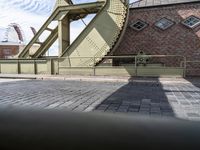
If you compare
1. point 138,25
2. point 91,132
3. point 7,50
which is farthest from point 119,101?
point 7,50

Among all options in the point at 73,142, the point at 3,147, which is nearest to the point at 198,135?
the point at 73,142

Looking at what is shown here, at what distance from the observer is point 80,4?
1570cm

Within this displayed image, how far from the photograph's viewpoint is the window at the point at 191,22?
14996 mm

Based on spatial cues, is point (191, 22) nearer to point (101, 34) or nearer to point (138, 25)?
point (138, 25)

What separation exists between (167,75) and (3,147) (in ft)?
37.7

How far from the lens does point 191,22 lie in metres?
15.2

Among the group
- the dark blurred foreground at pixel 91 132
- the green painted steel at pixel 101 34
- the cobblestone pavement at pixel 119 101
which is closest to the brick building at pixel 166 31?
the green painted steel at pixel 101 34

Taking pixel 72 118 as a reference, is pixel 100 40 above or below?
above

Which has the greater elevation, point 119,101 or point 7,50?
point 7,50

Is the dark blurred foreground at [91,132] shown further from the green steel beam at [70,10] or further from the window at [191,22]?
the window at [191,22]

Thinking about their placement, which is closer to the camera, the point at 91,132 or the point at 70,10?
the point at 91,132

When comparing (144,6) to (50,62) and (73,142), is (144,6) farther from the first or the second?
(73,142)

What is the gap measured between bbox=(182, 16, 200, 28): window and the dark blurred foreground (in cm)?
1515

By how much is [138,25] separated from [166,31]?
6.37ft
